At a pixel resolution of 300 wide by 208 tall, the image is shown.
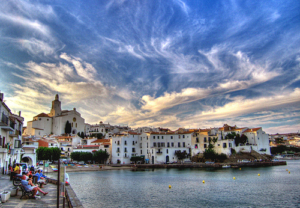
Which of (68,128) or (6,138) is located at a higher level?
(68,128)

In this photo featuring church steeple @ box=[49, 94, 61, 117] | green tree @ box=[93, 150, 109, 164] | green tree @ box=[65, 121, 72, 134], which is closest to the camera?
green tree @ box=[93, 150, 109, 164]

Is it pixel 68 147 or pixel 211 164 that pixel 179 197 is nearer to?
pixel 211 164

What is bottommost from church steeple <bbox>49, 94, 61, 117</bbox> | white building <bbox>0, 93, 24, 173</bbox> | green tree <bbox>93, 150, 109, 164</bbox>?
green tree <bbox>93, 150, 109, 164</bbox>

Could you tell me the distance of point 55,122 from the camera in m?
109

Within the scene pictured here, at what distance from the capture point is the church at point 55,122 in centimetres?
10275

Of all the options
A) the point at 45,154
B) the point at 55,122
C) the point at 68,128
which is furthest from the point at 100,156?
the point at 55,122

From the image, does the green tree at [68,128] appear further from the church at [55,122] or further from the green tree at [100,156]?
the green tree at [100,156]

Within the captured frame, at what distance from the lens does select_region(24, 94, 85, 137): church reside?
102750 millimetres

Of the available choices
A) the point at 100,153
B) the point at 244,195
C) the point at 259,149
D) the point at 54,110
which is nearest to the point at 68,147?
the point at 100,153

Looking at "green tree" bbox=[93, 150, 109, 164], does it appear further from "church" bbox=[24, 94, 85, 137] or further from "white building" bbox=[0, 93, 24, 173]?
"church" bbox=[24, 94, 85, 137]

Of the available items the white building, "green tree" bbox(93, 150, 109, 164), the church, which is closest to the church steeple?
the church

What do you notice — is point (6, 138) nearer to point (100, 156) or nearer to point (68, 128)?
point (100, 156)

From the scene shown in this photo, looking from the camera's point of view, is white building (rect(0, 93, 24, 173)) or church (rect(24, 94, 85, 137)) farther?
church (rect(24, 94, 85, 137))

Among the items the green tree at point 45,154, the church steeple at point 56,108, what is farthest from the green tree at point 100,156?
the church steeple at point 56,108
